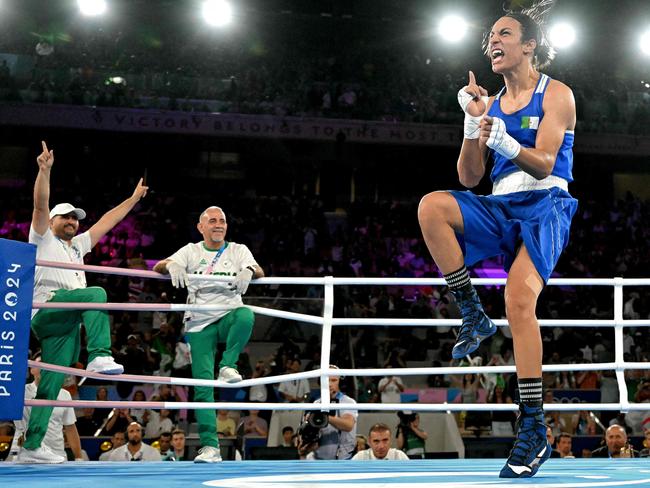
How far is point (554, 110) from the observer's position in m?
2.65

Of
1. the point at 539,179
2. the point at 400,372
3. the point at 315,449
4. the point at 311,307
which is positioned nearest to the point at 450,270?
the point at 539,179

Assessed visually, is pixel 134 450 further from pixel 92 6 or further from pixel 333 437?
pixel 92 6

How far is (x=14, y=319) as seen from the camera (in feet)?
10.6

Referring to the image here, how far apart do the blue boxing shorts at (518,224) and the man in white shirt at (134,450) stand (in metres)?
4.27

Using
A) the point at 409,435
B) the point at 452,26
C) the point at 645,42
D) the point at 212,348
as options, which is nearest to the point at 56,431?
the point at 212,348

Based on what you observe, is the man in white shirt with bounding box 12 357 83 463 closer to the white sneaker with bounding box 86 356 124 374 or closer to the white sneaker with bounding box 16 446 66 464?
the white sneaker with bounding box 16 446 66 464

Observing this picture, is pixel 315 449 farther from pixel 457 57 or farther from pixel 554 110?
pixel 457 57

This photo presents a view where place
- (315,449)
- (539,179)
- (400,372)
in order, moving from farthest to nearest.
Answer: (315,449) → (400,372) → (539,179)

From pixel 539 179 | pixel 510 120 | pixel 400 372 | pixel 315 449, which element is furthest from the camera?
pixel 315 449

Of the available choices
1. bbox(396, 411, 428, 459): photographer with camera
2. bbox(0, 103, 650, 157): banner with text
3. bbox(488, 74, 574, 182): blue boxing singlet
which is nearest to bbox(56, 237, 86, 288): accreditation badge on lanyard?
bbox(488, 74, 574, 182): blue boxing singlet

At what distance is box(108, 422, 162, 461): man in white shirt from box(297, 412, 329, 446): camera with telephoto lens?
1.64 m

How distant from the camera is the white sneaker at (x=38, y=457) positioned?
11.1 ft

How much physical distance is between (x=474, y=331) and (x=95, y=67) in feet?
42.5

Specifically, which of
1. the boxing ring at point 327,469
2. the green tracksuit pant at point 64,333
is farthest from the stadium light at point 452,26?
the green tracksuit pant at point 64,333
